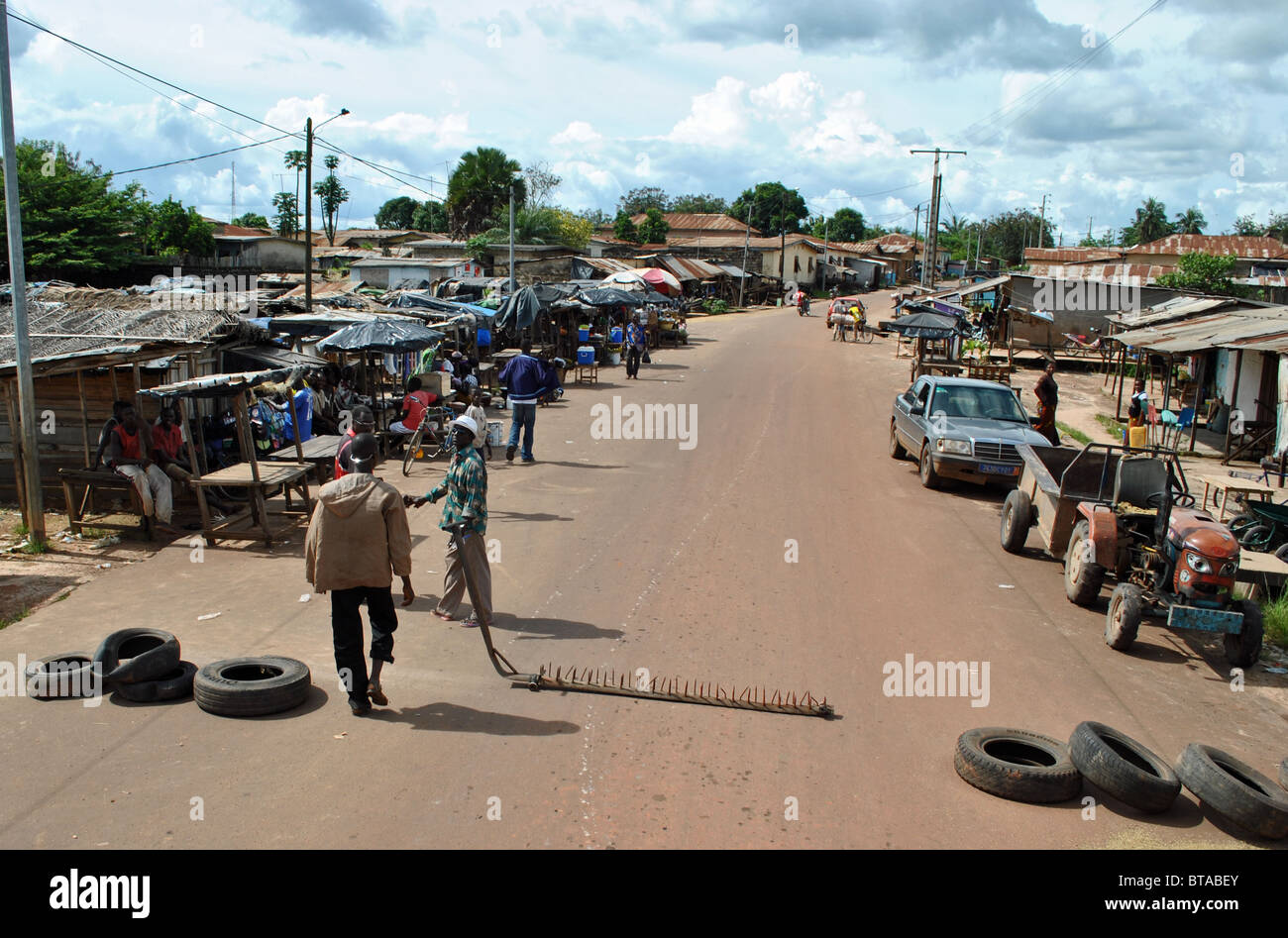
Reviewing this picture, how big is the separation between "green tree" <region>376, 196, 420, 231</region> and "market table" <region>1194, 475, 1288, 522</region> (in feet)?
313

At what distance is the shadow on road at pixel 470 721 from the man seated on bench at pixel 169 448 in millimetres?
5934

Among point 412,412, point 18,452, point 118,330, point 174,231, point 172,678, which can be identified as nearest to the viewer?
point 172,678

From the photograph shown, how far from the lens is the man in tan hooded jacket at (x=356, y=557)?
5.76 metres

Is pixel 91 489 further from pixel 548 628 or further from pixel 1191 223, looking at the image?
pixel 1191 223

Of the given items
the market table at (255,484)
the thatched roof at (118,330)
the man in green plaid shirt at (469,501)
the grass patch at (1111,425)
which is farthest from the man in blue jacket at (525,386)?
the grass patch at (1111,425)

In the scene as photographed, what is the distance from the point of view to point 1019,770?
534cm

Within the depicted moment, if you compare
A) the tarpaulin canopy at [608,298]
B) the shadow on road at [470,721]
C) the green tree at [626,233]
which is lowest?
the shadow on road at [470,721]

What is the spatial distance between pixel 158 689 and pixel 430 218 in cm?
8678

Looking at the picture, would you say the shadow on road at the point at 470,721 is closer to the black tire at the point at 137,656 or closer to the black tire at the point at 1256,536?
the black tire at the point at 137,656

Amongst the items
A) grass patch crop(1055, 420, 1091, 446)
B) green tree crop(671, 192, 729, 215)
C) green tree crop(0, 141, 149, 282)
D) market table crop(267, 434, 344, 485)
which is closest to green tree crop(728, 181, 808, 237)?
green tree crop(671, 192, 729, 215)

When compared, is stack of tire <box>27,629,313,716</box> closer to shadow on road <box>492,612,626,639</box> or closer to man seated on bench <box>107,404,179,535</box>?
shadow on road <box>492,612,626,639</box>

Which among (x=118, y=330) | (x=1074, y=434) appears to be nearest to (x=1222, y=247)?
(x=1074, y=434)
